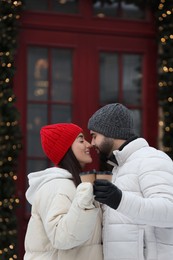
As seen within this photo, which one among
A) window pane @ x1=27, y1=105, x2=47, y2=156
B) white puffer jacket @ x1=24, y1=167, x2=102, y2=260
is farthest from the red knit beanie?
window pane @ x1=27, y1=105, x2=47, y2=156

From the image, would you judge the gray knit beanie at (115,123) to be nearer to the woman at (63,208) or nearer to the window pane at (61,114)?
the woman at (63,208)

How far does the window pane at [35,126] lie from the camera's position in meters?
7.37

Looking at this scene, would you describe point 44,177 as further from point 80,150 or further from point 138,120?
point 138,120

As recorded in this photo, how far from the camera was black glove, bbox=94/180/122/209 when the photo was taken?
3209 mm

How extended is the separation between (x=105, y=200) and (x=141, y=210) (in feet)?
0.61

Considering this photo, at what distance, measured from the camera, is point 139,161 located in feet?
11.7

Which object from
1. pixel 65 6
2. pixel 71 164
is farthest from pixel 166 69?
pixel 71 164

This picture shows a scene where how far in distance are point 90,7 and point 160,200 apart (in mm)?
4646

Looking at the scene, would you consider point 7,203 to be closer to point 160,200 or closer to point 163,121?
point 163,121

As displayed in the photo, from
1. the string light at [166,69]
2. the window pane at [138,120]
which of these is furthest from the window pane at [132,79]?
the string light at [166,69]

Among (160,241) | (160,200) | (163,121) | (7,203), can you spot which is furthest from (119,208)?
(163,121)

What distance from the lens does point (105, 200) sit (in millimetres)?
3223

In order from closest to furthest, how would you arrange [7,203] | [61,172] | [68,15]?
1. [61,172]
2. [7,203]
3. [68,15]

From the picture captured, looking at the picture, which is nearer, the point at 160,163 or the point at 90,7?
the point at 160,163
